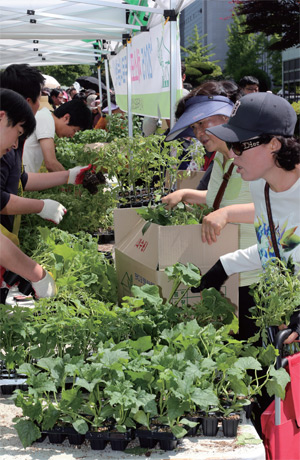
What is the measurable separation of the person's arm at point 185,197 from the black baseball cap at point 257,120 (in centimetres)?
68

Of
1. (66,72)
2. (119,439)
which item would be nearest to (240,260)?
(119,439)

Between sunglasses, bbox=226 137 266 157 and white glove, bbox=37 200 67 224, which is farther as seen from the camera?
white glove, bbox=37 200 67 224

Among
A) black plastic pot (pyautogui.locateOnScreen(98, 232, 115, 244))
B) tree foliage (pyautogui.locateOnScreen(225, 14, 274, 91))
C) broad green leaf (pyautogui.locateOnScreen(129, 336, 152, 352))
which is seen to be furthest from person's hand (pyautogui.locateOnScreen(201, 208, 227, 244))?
tree foliage (pyautogui.locateOnScreen(225, 14, 274, 91))

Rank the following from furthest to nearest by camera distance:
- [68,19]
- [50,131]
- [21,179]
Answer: [68,19]
[50,131]
[21,179]

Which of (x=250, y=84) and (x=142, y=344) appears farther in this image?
(x=250, y=84)

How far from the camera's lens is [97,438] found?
1305mm

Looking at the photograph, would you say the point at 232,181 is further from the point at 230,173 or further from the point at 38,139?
the point at 38,139

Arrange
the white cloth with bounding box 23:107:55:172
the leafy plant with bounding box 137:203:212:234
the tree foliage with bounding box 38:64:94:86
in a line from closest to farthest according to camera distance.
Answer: the leafy plant with bounding box 137:203:212:234
the white cloth with bounding box 23:107:55:172
the tree foliage with bounding box 38:64:94:86

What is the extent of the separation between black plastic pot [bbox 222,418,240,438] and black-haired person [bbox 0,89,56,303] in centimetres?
87

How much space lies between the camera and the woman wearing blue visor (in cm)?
222

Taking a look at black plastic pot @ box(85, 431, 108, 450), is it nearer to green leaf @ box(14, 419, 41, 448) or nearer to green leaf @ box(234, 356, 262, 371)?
green leaf @ box(14, 419, 41, 448)

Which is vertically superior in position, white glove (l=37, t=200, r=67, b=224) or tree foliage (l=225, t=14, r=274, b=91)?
tree foliage (l=225, t=14, r=274, b=91)

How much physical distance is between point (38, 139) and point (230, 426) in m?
3.22

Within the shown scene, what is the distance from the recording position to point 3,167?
219 centimetres
